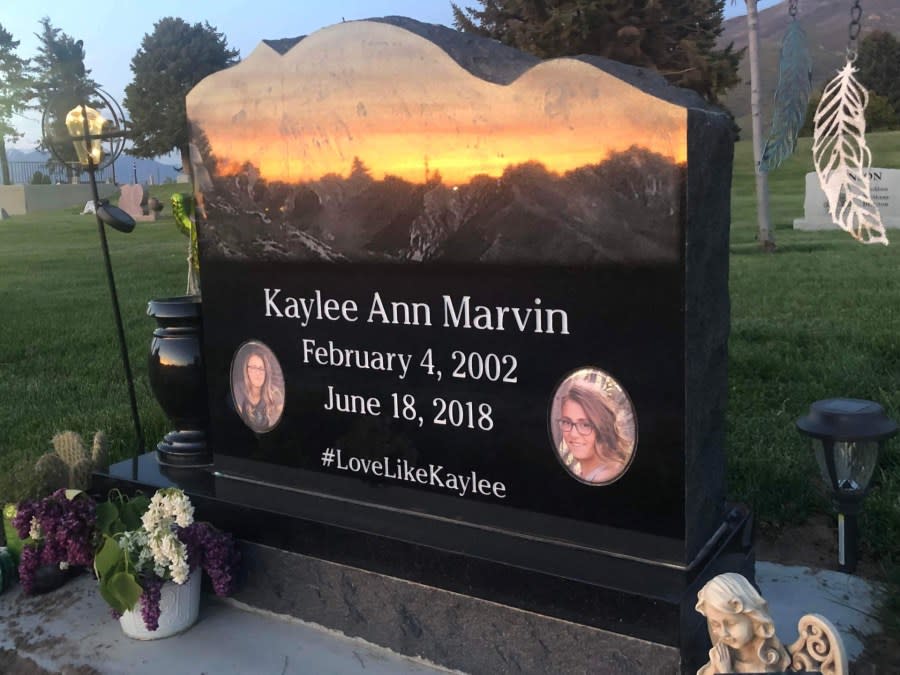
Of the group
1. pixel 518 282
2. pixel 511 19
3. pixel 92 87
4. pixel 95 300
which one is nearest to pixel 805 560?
pixel 518 282

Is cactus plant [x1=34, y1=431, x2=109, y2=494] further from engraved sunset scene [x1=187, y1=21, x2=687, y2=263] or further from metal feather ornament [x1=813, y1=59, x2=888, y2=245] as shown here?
metal feather ornament [x1=813, y1=59, x2=888, y2=245]

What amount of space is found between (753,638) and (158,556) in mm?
1877

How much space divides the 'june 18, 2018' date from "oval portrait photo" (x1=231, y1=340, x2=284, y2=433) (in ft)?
0.76

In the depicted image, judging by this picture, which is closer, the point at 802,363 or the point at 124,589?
the point at 124,589

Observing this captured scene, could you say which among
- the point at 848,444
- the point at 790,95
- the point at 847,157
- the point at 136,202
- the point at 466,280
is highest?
the point at 136,202

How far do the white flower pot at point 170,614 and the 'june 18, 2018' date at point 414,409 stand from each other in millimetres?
772

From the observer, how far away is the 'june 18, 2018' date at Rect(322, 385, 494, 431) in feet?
9.33

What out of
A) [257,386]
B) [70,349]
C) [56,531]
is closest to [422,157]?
[257,386]

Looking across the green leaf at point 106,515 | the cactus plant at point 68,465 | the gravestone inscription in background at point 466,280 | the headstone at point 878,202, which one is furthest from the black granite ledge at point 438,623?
the headstone at point 878,202

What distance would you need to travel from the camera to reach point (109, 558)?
10.1 feet

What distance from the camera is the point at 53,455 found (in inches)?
152

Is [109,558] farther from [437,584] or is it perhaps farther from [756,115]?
[756,115]

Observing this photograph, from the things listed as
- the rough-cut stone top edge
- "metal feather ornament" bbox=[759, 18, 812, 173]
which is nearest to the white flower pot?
the rough-cut stone top edge

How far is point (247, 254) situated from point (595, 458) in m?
1.45
